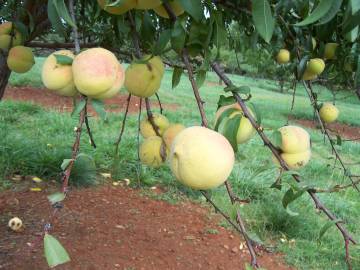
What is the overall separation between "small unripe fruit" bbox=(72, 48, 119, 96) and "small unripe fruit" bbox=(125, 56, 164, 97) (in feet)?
0.56

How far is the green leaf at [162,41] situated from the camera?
40.5 inches

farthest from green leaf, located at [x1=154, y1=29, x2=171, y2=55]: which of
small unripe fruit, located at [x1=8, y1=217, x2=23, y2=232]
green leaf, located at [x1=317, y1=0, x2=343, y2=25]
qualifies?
small unripe fruit, located at [x1=8, y1=217, x2=23, y2=232]

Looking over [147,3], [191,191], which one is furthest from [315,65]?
[191,191]

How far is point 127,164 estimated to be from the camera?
4309 millimetres

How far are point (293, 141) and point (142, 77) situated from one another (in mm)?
354

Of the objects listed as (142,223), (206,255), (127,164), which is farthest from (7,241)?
(127,164)

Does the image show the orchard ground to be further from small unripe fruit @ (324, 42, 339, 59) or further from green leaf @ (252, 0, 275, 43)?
green leaf @ (252, 0, 275, 43)

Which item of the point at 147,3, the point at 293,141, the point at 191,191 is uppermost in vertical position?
the point at 147,3

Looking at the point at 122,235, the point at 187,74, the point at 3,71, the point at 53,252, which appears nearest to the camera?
the point at 53,252

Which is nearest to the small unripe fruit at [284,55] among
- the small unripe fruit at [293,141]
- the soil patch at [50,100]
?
the small unripe fruit at [293,141]

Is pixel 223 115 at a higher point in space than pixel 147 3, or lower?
lower

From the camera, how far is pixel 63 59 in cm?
84

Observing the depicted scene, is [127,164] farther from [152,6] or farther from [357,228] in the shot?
[152,6]

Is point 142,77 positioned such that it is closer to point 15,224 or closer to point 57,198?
point 57,198
